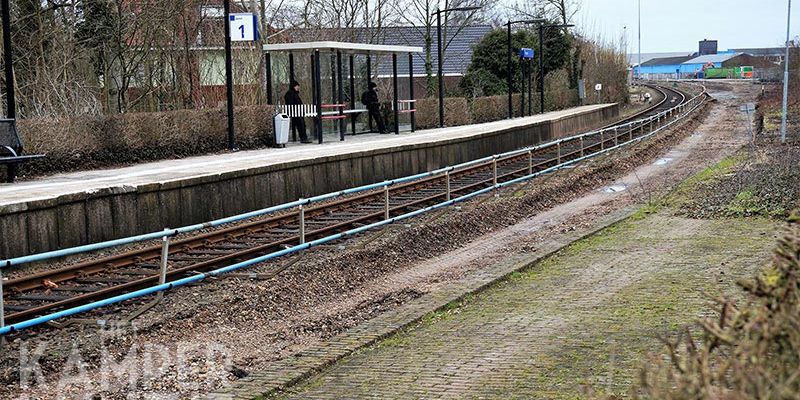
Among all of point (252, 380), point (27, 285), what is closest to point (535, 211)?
point (27, 285)

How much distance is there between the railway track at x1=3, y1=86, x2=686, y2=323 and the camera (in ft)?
34.1

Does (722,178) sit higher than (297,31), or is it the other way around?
(297,31)

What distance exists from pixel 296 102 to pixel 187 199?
11.2 metres

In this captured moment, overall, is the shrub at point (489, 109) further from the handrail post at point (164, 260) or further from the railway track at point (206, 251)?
the handrail post at point (164, 260)

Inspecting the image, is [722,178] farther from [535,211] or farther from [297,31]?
[297,31]

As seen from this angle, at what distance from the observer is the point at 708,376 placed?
3.21 meters

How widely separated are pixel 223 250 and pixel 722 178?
42.3ft

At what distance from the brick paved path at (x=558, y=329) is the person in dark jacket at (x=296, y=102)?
13951 mm

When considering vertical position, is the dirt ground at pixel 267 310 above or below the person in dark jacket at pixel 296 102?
below

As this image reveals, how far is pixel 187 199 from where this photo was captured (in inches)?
653

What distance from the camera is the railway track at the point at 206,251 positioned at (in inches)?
409

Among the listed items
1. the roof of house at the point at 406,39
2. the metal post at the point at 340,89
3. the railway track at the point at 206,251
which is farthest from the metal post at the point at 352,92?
the roof of house at the point at 406,39

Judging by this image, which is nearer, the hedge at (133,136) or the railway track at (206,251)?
the railway track at (206,251)

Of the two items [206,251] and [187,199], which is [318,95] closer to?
[187,199]
